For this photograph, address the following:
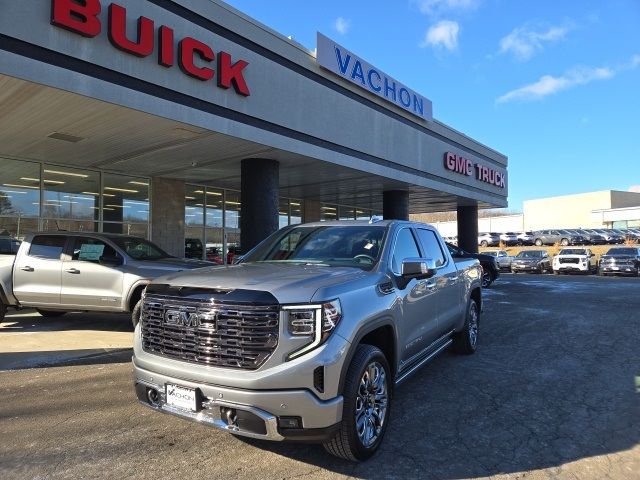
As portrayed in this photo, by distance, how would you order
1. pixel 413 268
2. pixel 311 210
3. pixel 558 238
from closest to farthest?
pixel 413 268 → pixel 311 210 → pixel 558 238

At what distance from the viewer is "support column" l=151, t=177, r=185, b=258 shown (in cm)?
1614

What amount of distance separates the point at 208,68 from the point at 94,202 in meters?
7.09

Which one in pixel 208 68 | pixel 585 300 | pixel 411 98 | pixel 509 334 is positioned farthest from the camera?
pixel 411 98

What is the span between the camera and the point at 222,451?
3.87m

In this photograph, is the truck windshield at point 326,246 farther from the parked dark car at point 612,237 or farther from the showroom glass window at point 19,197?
the parked dark car at point 612,237

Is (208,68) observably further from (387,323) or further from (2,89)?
(387,323)

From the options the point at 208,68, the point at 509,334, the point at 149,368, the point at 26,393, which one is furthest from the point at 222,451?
the point at 208,68

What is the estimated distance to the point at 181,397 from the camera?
3488 millimetres

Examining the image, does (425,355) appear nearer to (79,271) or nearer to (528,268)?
(79,271)

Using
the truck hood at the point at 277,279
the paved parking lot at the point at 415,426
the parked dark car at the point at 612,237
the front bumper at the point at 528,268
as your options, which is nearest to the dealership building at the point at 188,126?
the paved parking lot at the point at 415,426

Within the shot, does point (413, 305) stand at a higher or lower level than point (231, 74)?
lower

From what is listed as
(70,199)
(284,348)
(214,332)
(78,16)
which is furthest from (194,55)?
(284,348)

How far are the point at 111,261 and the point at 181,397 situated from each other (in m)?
5.81

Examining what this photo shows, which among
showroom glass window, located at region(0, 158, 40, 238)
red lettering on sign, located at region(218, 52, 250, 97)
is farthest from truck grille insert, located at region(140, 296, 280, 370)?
showroom glass window, located at region(0, 158, 40, 238)
